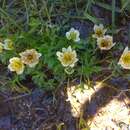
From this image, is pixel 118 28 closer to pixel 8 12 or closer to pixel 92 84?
pixel 92 84

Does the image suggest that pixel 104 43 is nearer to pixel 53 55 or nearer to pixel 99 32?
pixel 99 32

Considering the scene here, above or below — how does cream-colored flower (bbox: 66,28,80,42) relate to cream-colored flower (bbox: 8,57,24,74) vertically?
above

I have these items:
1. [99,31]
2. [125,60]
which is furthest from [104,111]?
[99,31]

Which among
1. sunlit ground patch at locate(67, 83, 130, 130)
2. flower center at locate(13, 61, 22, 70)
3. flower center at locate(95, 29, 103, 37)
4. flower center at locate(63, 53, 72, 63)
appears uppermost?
flower center at locate(95, 29, 103, 37)

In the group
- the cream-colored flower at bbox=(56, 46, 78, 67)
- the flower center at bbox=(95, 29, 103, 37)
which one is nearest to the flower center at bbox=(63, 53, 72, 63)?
the cream-colored flower at bbox=(56, 46, 78, 67)

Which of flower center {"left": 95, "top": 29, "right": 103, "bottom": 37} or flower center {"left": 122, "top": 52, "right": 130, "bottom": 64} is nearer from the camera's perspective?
flower center {"left": 122, "top": 52, "right": 130, "bottom": 64}

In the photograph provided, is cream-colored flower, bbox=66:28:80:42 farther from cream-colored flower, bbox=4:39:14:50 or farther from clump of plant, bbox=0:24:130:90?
cream-colored flower, bbox=4:39:14:50

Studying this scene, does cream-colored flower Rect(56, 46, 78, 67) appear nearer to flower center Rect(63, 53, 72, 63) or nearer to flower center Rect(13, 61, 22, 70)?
flower center Rect(63, 53, 72, 63)
